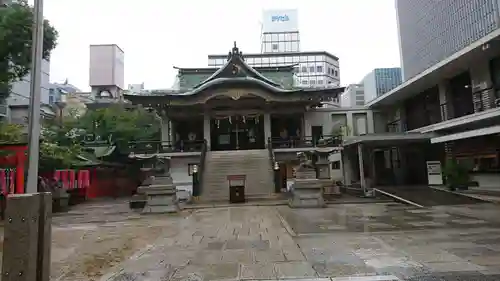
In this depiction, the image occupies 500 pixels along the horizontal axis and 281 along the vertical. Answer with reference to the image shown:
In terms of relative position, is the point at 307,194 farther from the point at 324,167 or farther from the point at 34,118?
the point at 34,118

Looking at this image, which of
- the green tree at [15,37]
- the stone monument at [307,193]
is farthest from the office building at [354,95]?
the green tree at [15,37]

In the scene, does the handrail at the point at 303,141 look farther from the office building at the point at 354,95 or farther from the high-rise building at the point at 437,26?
the office building at the point at 354,95

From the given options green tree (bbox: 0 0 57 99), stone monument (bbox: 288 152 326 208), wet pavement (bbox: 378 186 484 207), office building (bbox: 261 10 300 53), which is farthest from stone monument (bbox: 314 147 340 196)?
office building (bbox: 261 10 300 53)

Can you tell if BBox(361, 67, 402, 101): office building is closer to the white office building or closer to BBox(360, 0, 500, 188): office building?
BBox(360, 0, 500, 188): office building

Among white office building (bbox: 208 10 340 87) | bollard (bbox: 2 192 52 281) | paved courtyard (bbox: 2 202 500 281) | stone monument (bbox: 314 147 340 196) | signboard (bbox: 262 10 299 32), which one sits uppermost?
signboard (bbox: 262 10 299 32)

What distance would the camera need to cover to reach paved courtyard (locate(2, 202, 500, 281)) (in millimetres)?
5574

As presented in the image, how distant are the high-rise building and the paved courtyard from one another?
2100cm

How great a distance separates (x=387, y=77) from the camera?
167ft

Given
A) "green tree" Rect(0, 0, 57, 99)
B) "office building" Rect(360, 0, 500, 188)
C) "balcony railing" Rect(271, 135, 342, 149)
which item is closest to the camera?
"green tree" Rect(0, 0, 57, 99)

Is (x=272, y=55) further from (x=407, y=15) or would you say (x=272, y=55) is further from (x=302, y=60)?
(x=407, y=15)

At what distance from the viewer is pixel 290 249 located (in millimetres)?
7293

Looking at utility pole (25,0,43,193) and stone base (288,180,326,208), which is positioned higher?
utility pole (25,0,43,193)

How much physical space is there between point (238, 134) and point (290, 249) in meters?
25.4

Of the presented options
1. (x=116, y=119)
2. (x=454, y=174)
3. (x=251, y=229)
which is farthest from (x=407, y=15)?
(x=251, y=229)
